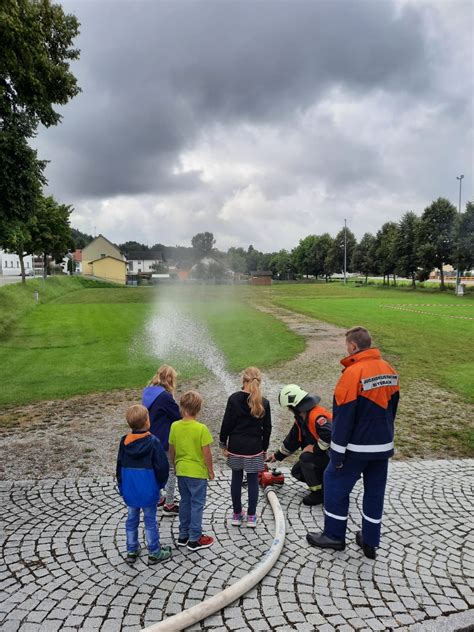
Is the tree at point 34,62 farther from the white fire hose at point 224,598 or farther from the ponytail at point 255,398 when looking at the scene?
the white fire hose at point 224,598

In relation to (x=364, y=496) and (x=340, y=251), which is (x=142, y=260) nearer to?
(x=340, y=251)

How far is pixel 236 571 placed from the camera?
4316 millimetres

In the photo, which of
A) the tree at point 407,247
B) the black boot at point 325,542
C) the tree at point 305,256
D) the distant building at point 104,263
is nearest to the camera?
the black boot at point 325,542

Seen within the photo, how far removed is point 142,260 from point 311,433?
132m

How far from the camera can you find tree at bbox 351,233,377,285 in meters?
75.6

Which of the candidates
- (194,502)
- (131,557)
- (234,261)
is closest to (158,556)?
(131,557)

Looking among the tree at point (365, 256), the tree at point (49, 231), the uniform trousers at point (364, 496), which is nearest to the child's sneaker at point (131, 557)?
the uniform trousers at point (364, 496)

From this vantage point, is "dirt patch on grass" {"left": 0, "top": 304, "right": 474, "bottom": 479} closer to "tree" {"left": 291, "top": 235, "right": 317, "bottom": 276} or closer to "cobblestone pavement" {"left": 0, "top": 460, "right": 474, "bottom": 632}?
"cobblestone pavement" {"left": 0, "top": 460, "right": 474, "bottom": 632}

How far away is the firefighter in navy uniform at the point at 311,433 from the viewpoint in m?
5.52

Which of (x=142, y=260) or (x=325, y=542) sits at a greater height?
(x=142, y=260)

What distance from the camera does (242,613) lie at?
374 centimetres

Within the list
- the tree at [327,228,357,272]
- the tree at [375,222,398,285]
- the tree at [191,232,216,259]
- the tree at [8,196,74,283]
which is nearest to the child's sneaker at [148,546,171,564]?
the tree at [191,232,216,259]

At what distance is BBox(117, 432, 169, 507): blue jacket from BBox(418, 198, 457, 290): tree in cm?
5708

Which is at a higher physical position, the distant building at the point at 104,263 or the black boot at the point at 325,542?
the distant building at the point at 104,263
